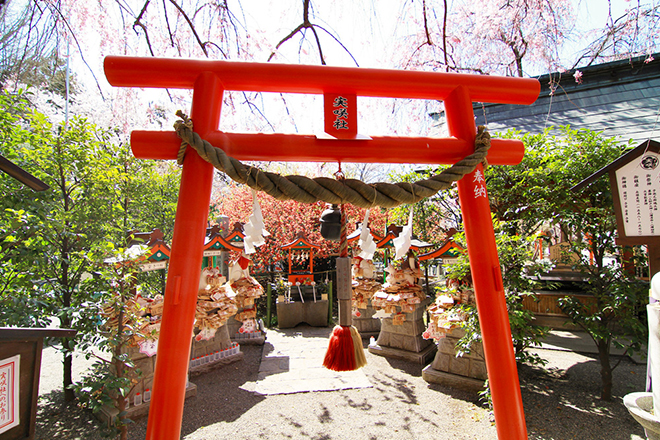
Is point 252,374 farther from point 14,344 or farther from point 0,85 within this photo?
point 0,85

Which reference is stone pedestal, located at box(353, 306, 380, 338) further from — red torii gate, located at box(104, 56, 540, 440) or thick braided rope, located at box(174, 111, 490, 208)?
thick braided rope, located at box(174, 111, 490, 208)

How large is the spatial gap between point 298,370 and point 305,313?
290cm

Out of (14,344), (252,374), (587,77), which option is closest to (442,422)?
(252,374)

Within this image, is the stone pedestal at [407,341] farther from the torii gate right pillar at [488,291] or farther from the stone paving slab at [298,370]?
the torii gate right pillar at [488,291]

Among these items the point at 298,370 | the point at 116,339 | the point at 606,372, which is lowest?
the point at 298,370

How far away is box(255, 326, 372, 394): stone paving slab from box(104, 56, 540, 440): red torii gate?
3.63m

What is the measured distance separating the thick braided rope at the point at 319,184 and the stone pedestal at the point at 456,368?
359cm

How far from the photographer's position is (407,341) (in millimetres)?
6117

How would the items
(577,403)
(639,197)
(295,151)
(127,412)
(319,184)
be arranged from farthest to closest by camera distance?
(577,403) → (127,412) → (639,197) → (295,151) → (319,184)

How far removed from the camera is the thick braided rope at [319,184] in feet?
5.58

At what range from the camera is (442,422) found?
3.99 meters

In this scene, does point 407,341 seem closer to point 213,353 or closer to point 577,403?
point 577,403

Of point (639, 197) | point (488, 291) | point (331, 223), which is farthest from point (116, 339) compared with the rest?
point (639, 197)

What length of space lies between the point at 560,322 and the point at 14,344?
910 cm
